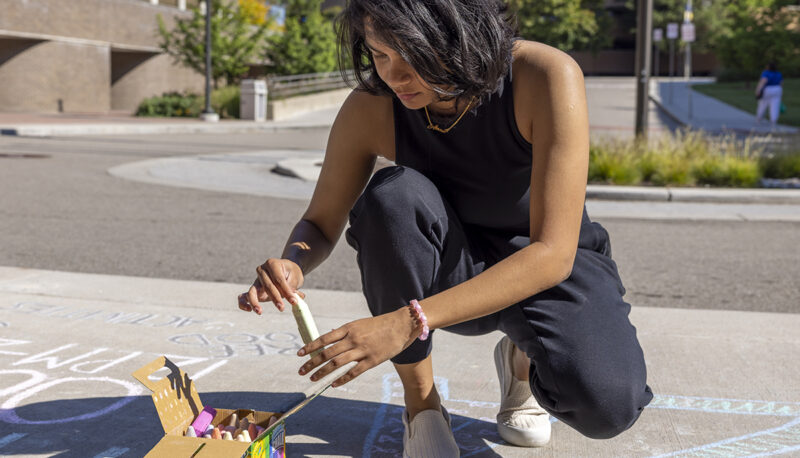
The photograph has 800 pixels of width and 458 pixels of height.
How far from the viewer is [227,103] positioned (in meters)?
27.2

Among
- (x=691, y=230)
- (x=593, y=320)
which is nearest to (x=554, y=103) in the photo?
(x=593, y=320)

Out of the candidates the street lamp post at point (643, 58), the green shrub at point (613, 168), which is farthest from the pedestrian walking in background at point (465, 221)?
the street lamp post at point (643, 58)

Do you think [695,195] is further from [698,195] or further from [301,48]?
[301,48]

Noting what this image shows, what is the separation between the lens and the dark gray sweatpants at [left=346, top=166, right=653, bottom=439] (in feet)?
6.86

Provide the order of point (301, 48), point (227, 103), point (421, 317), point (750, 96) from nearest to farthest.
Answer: point (421, 317) → point (227, 103) → point (301, 48) → point (750, 96)

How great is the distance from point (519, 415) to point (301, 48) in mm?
30483

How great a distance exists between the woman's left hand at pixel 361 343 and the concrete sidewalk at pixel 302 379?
2.80ft

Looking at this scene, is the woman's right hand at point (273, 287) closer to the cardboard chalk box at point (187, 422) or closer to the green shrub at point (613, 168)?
the cardboard chalk box at point (187, 422)

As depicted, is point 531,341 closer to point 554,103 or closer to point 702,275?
point 554,103

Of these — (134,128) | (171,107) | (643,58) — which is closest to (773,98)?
(643,58)

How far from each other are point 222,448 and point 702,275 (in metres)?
4.48

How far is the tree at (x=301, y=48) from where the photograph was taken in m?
31.7

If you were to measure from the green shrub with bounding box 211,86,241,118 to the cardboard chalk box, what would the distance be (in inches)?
1011

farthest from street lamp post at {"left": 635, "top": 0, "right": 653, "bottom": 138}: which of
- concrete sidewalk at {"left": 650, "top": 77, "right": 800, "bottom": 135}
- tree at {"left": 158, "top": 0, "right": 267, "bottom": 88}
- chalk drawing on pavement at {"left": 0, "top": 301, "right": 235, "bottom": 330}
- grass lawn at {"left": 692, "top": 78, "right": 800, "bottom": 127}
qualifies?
tree at {"left": 158, "top": 0, "right": 267, "bottom": 88}
